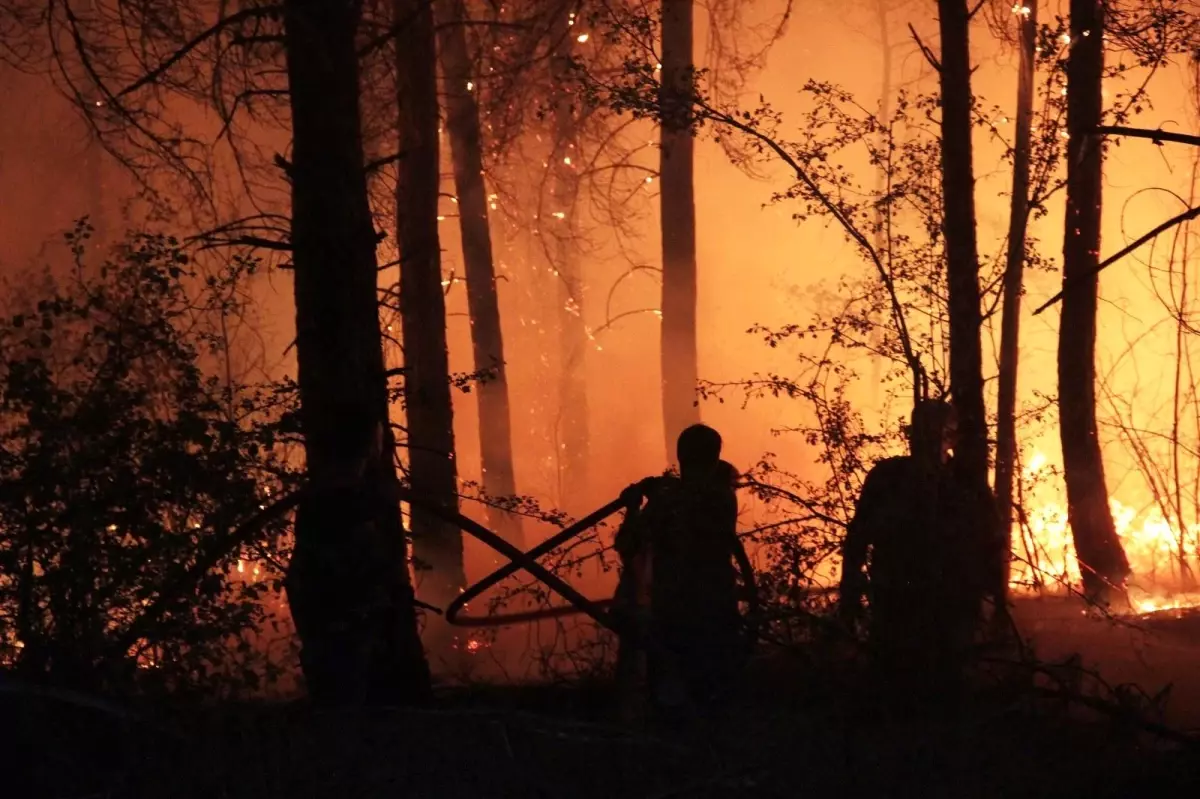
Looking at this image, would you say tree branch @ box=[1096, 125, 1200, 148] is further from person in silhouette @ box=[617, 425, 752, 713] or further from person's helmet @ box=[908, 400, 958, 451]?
person in silhouette @ box=[617, 425, 752, 713]

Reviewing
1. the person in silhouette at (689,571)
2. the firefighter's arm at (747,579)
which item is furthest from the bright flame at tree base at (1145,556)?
the person in silhouette at (689,571)

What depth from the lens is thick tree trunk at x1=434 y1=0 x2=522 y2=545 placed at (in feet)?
51.5

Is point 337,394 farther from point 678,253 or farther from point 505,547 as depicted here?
point 678,253

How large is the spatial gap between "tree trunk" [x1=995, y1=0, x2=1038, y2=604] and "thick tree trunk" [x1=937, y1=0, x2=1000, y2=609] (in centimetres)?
56

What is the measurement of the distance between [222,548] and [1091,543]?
9395 millimetres

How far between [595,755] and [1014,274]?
725 cm

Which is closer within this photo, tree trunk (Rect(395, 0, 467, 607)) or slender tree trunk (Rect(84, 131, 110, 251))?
tree trunk (Rect(395, 0, 467, 607))

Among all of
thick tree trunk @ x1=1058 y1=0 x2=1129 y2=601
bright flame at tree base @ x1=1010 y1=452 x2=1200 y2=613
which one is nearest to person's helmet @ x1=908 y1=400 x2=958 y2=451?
bright flame at tree base @ x1=1010 y1=452 x2=1200 y2=613

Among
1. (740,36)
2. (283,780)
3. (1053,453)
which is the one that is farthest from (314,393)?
(1053,453)

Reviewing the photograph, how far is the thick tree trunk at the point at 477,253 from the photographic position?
618 inches

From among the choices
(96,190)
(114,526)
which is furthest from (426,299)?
(96,190)

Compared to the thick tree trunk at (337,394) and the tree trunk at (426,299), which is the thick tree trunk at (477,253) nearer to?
the tree trunk at (426,299)

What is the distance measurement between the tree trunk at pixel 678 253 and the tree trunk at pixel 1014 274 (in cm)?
481

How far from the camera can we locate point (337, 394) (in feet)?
21.8
